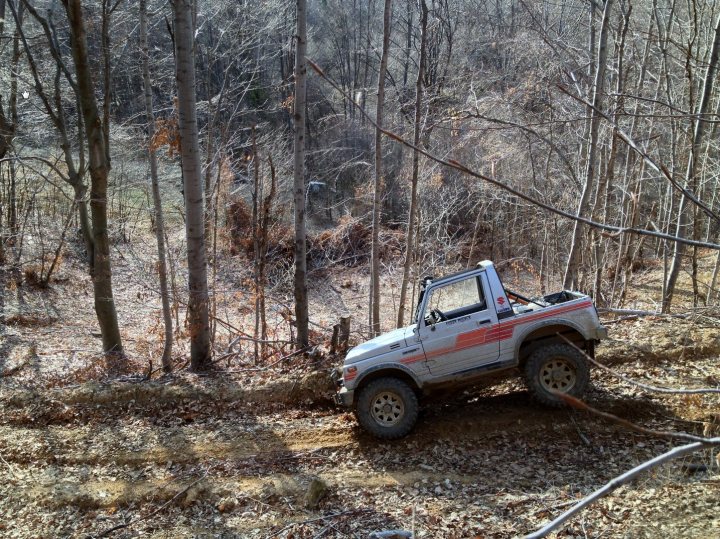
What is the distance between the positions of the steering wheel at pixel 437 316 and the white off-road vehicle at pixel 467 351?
1 centimetres

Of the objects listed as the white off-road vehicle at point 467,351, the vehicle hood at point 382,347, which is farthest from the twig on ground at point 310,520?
the vehicle hood at point 382,347

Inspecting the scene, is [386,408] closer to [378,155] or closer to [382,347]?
[382,347]

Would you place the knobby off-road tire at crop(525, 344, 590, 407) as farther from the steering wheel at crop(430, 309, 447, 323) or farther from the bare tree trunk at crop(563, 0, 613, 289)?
the bare tree trunk at crop(563, 0, 613, 289)

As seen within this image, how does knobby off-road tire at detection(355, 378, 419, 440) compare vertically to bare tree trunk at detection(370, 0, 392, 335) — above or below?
below

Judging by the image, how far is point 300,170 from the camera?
33.0 ft

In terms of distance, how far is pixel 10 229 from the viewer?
2005 centimetres

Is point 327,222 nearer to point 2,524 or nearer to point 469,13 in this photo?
point 469,13

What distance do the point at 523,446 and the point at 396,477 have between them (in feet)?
5.57

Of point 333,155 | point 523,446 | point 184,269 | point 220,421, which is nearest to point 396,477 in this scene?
point 523,446

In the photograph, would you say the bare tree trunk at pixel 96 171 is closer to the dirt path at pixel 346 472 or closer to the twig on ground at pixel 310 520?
the dirt path at pixel 346 472

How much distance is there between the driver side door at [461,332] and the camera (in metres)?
7.34

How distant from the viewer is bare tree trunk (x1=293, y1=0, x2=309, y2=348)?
376 inches

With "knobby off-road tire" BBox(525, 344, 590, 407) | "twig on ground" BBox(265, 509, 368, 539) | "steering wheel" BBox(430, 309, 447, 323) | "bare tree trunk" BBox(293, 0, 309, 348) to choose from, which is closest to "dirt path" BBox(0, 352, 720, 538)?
"twig on ground" BBox(265, 509, 368, 539)

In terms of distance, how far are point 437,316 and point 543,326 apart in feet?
4.50
